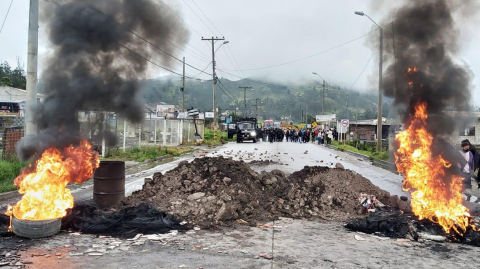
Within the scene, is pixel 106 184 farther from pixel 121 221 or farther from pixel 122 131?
pixel 122 131

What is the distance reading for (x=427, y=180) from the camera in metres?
7.31

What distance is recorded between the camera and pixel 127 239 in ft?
19.2

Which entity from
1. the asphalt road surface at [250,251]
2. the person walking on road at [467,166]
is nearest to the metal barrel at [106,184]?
the asphalt road surface at [250,251]

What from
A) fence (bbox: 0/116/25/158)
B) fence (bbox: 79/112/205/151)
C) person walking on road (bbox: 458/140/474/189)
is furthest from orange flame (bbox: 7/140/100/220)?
person walking on road (bbox: 458/140/474/189)

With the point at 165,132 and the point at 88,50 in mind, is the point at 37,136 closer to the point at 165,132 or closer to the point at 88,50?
the point at 88,50

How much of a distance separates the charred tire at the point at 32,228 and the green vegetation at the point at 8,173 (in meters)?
4.36

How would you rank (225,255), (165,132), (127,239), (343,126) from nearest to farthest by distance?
(225,255)
(127,239)
(165,132)
(343,126)

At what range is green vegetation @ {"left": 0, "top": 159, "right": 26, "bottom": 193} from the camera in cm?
961

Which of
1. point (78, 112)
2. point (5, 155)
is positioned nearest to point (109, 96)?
point (78, 112)

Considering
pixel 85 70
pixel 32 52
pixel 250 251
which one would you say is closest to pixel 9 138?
pixel 32 52

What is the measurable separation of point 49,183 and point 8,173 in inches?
219

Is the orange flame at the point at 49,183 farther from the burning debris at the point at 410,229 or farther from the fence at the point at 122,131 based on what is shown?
the burning debris at the point at 410,229

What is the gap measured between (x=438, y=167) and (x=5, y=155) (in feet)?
40.5

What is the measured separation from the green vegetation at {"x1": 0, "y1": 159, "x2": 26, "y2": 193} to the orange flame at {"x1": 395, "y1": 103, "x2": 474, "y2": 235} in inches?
Result: 357
